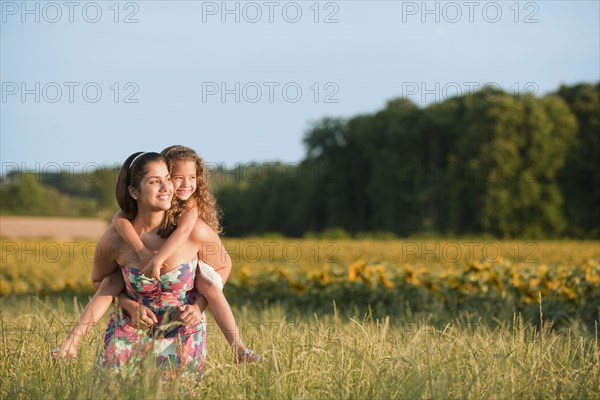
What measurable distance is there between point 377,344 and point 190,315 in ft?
3.51

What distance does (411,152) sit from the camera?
135 ft

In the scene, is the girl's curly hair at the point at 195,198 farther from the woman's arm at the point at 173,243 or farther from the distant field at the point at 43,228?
the distant field at the point at 43,228

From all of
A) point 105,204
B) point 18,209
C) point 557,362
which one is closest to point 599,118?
point 105,204

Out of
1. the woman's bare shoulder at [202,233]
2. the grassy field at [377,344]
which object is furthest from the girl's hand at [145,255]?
the grassy field at [377,344]

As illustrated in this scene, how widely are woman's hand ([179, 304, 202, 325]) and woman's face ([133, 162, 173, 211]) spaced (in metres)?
0.56

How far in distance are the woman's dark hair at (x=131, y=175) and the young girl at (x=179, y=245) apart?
7 centimetres

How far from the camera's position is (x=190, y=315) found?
3.74 metres

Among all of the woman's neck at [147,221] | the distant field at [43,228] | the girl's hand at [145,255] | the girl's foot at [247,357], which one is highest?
the woman's neck at [147,221]

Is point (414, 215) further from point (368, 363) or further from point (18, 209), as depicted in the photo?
point (368, 363)

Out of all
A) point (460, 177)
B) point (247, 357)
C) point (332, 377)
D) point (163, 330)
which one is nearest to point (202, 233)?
point (163, 330)

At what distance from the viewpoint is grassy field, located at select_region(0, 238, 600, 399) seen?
330cm

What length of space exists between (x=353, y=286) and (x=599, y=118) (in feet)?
103

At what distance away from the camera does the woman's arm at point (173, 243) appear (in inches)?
142

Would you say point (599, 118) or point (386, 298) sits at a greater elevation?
point (599, 118)
